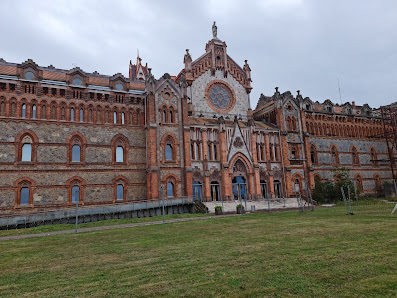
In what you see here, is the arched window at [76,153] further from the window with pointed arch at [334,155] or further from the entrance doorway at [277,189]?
the window with pointed arch at [334,155]

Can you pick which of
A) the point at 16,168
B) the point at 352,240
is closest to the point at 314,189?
the point at 352,240

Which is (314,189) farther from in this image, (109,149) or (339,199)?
(109,149)

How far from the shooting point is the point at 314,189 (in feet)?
146

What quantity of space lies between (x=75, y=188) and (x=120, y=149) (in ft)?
22.7

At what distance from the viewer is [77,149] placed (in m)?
34.4

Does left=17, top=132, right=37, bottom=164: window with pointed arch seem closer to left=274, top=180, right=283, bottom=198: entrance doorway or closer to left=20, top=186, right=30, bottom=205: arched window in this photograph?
left=20, top=186, right=30, bottom=205: arched window

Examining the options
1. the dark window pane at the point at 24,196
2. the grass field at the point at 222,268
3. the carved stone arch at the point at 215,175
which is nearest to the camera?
the grass field at the point at 222,268

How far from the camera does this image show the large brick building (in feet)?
106

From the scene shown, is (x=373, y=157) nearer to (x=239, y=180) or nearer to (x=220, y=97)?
(x=239, y=180)

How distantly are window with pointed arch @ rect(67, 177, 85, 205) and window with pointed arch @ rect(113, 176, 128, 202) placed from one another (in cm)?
364

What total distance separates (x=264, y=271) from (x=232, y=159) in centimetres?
3468

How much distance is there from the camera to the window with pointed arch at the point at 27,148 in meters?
31.7

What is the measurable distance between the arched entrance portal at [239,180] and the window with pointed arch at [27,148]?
25.2 meters

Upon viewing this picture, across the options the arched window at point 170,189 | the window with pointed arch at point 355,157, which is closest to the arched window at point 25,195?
the arched window at point 170,189
